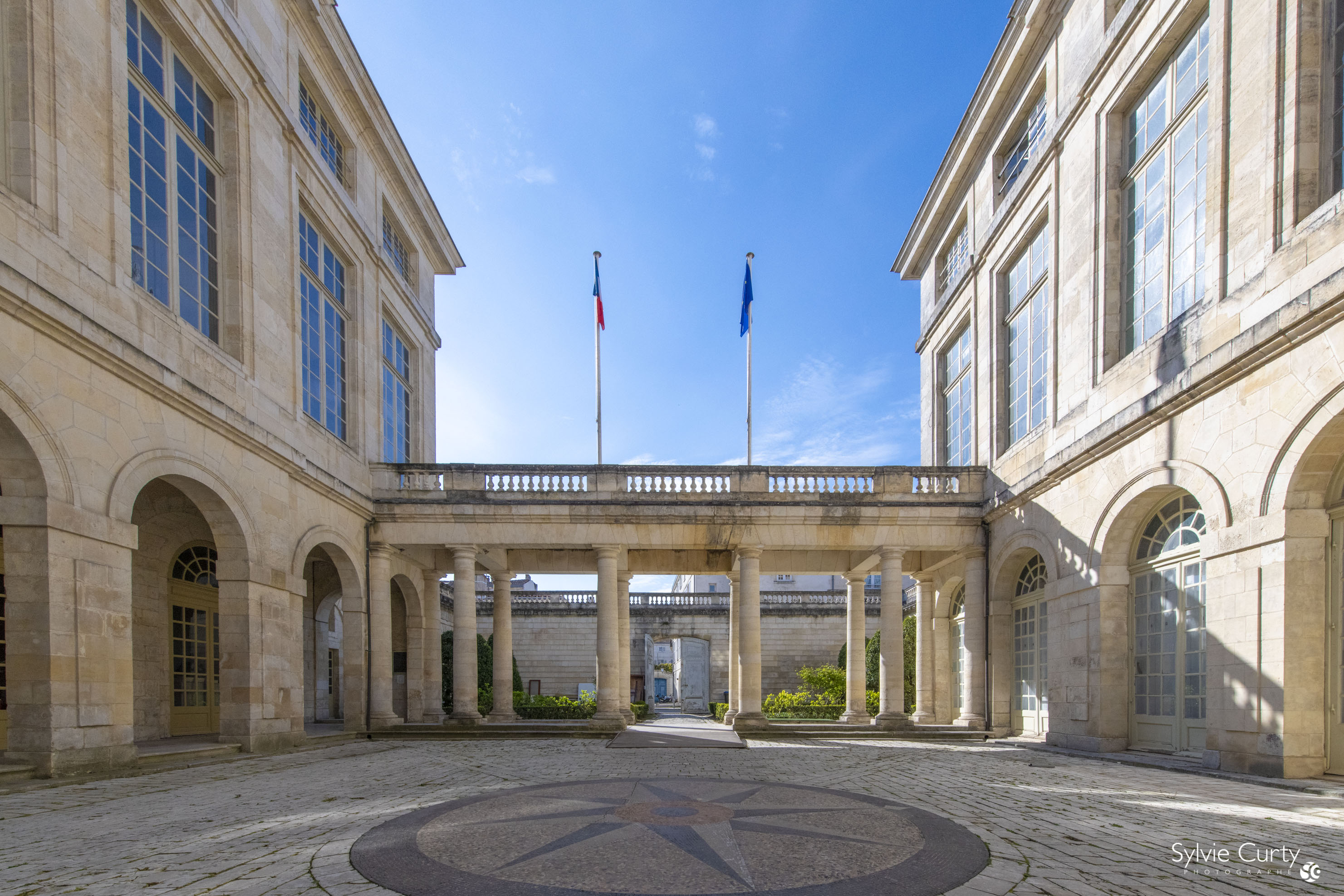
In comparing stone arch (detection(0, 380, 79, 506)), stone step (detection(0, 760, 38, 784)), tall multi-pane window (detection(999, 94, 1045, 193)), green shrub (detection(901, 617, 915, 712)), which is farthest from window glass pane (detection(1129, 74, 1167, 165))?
stone step (detection(0, 760, 38, 784))

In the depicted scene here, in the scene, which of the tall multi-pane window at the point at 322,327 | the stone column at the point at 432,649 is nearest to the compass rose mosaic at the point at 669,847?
the tall multi-pane window at the point at 322,327

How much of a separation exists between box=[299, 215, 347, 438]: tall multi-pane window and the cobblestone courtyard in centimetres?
760

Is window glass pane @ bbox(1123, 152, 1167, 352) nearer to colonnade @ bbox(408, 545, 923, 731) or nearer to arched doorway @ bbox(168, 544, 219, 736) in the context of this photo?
colonnade @ bbox(408, 545, 923, 731)

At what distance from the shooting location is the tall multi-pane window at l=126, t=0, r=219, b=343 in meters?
10.9

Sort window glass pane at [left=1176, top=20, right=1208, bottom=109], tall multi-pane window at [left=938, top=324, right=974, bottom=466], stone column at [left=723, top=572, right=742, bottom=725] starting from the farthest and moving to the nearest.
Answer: tall multi-pane window at [left=938, top=324, right=974, bottom=466] < stone column at [left=723, top=572, right=742, bottom=725] < window glass pane at [left=1176, top=20, right=1208, bottom=109]

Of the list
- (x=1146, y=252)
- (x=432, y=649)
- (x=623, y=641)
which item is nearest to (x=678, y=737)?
(x=623, y=641)

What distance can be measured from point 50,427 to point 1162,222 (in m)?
15.0

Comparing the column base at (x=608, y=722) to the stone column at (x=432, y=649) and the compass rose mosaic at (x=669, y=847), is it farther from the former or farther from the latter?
the compass rose mosaic at (x=669, y=847)

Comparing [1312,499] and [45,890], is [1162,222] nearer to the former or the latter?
[1312,499]

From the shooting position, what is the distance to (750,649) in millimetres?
17453

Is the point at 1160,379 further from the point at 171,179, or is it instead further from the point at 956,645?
the point at 171,179

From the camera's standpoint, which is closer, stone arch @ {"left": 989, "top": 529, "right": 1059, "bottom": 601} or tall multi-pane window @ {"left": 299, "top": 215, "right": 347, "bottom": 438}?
stone arch @ {"left": 989, "top": 529, "right": 1059, "bottom": 601}

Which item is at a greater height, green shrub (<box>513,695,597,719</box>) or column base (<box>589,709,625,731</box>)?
column base (<box>589,709,625,731</box>)

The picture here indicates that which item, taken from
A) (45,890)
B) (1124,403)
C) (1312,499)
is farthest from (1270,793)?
(45,890)
